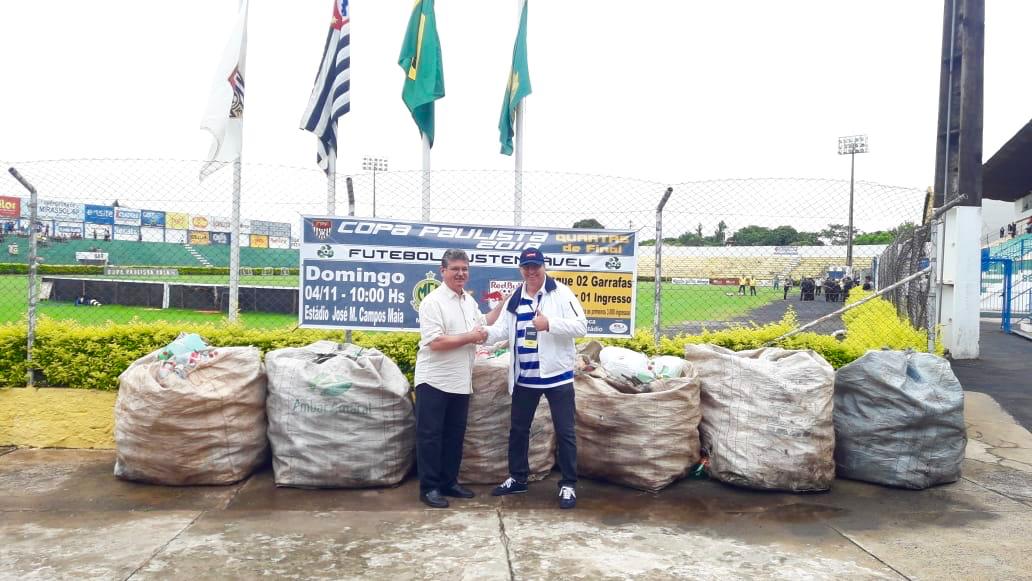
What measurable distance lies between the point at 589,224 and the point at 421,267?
1380 millimetres

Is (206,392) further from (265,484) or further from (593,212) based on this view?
(593,212)

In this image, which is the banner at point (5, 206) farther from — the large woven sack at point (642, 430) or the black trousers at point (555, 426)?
the large woven sack at point (642, 430)

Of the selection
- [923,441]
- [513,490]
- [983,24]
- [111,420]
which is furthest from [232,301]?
[983,24]

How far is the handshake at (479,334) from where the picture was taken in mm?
4066

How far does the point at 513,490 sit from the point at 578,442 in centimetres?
57

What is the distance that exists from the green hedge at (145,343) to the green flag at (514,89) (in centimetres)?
202

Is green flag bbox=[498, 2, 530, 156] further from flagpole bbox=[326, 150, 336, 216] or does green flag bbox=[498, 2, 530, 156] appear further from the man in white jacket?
the man in white jacket

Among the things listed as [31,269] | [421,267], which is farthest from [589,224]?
[31,269]

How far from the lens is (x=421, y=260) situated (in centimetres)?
538

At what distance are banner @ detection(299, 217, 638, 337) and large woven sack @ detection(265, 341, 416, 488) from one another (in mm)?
891

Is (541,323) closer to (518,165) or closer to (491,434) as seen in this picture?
(491,434)

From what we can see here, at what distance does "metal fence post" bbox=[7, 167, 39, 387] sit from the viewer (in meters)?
5.25

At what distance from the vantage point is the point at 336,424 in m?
4.35

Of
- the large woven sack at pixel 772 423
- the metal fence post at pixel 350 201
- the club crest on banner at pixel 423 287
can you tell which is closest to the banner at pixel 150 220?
the metal fence post at pixel 350 201
